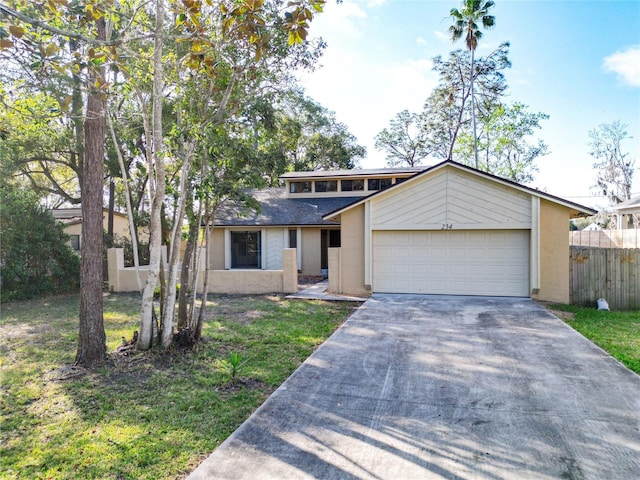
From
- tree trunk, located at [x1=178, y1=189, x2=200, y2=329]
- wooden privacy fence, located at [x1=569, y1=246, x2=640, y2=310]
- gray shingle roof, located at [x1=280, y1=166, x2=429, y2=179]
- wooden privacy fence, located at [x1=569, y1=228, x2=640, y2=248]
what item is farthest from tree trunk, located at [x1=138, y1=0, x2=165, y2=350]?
wooden privacy fence, located at [x1=569, y1=228, x2=640, y2=248]

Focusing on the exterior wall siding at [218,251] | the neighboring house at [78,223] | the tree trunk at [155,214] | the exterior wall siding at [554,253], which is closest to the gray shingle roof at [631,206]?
the exterior wall siding at [554,253]

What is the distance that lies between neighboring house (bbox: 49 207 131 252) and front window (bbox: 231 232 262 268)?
239 inches

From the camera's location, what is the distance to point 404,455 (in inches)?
132

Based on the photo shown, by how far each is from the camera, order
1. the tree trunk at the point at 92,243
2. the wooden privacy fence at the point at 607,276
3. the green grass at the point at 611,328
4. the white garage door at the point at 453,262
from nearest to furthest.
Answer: the tree trunk at the point at 92,243
the green grass at the point at 611,328
the wooden privacy fence at the point at 607,276
the white garage door at the point at 453,262

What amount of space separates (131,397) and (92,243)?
8.00ft

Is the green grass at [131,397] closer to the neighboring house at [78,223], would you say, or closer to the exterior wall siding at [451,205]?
the exterior wall siding at [451,205]

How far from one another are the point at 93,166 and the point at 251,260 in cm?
1329

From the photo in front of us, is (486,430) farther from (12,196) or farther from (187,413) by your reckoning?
(12,196)

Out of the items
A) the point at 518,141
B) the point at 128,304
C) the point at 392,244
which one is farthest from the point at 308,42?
the point at 518,141

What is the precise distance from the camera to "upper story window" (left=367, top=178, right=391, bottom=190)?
19.7 meters

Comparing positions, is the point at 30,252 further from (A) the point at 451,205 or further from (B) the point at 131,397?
(A) the point at 451,205

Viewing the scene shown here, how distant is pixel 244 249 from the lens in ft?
62.5

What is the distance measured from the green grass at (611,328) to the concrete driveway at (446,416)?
0.33 m

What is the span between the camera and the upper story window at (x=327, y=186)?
20.4 m
